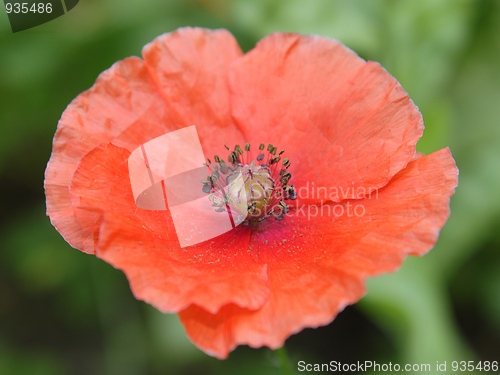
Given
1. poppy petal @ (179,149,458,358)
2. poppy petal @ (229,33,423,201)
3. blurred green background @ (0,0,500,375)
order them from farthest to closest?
blurred green background @ (0,0,500,375) < poppy petal @ (229,33,423,201) < poppy petal @ (179,149,458,358)

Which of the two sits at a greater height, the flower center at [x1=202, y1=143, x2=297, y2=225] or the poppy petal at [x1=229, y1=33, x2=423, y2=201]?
the poppy petal at [x1=229, y1=33, x2=423, y2=201]

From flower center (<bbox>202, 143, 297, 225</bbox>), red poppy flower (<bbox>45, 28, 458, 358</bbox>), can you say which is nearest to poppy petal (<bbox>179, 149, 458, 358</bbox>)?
red poppy flower (<bbox>45, 28, 458, 358</bbox>)

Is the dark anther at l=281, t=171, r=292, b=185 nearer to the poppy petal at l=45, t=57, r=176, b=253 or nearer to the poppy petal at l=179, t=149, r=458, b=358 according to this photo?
the poppy petal at l=179, t=149, r=458, b=358

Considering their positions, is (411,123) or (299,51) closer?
(411,123)

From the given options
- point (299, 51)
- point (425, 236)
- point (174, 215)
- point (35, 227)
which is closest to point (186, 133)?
point (174, 215)

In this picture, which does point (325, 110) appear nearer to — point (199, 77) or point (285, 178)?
point (285, 178)

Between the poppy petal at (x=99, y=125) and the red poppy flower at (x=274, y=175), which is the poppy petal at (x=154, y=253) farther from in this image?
the poppy petal at (x=99, y=125)

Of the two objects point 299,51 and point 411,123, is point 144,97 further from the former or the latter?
point 411,123
